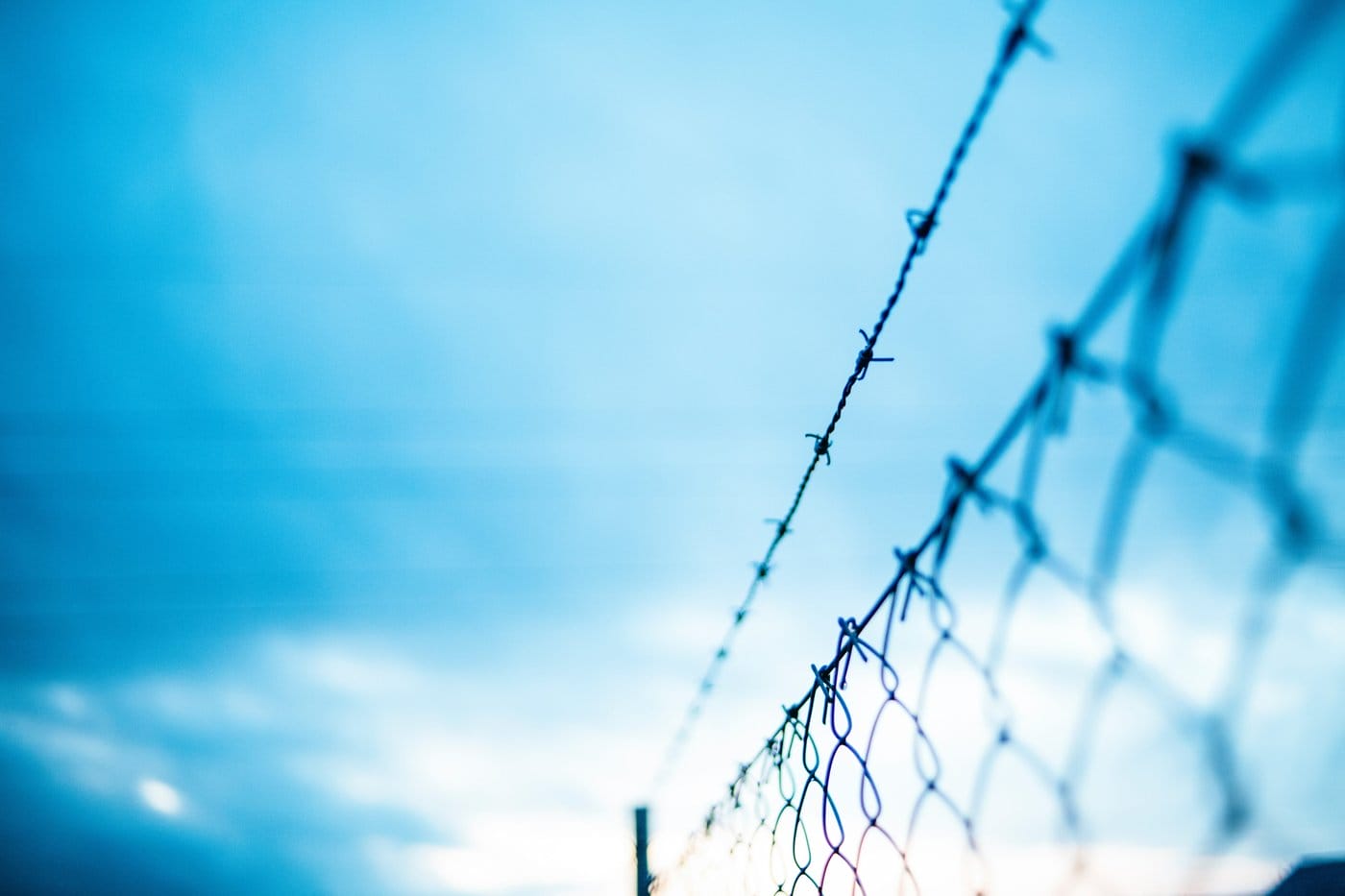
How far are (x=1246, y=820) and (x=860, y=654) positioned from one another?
90 centimetres

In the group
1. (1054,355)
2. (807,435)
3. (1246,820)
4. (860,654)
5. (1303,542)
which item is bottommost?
(1246,820)

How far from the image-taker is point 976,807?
1.06 m

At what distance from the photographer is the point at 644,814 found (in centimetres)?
341

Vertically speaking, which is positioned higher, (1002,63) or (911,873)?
(1002,63)

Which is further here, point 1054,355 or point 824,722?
point 824,722

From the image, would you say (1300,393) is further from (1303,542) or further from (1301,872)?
(1301,872)

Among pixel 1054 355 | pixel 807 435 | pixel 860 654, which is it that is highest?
pixel 807 435

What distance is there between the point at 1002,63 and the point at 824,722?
1354mm

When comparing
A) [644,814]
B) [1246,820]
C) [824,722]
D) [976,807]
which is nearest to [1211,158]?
[1246,820]

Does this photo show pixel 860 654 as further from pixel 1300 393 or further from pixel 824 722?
pixel 1300 393

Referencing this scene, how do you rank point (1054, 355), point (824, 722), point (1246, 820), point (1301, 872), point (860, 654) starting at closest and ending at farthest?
point (1246, 820) < point (1054, 355) < point (860, 654) < point (824, 722) < point (1301, 872)

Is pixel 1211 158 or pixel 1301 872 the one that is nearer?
pixel 1211 158

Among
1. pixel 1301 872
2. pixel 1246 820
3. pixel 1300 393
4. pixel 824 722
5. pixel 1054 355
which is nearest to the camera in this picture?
pixel 1300 393

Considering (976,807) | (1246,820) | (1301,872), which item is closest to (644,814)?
(976,807)
